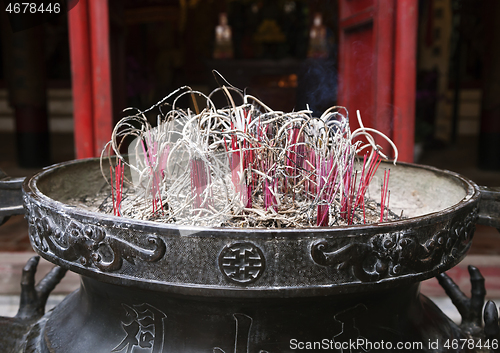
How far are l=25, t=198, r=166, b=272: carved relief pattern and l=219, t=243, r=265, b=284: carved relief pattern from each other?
115 mm

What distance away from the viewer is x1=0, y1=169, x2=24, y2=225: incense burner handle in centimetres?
123

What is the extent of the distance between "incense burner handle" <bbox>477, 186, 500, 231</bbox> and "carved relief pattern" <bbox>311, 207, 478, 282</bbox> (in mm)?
295

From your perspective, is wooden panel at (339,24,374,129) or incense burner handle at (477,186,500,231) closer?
incense burner handle at (477,186,500,231)

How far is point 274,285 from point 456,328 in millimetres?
726

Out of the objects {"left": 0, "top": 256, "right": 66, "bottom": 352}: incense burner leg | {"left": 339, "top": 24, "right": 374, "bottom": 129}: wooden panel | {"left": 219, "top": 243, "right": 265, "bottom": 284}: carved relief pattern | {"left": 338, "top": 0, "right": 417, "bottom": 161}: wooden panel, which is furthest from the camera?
{"left": 339, "top": 24, "right": 374, "bottom": 129}: wooden panel

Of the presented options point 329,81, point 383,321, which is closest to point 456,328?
point 383,321

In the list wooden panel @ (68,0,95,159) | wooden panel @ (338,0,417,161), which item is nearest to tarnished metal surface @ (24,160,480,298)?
wooden panel @ (338,0,417,161)

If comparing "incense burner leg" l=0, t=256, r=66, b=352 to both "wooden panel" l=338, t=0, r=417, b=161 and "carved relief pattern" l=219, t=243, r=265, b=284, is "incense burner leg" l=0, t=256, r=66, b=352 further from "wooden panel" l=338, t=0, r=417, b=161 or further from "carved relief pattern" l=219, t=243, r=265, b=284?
"wooden panel" l=338, t=0, r=417, b=161

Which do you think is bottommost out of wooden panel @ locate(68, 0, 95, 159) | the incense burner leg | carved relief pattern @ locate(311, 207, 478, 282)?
the incense burner leg

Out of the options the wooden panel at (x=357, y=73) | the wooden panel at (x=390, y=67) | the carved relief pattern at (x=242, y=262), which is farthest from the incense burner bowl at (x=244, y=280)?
the wooden panel at (x=357, y=73)

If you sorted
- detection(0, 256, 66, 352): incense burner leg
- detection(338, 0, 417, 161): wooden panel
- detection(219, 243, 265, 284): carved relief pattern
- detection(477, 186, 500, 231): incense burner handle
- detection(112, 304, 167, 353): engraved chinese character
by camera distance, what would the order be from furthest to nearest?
1. detection(338, 0, 417, 161): wooden panel
2. detection(0, 256, 66, 352): incense burner leg
3. detection(477, 186, 500, 231): incense burner handle
4. detection(112, 304, 167, 353): engraved chinese character
5. detection(219, 243, 265, 284): carved relief pattern

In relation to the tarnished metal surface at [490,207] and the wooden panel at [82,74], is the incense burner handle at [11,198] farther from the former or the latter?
the tarnished metal surface at [490,207]

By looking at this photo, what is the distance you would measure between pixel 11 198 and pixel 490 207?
1288mm

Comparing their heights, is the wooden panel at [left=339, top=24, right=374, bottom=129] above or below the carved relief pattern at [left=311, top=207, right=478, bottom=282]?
above
